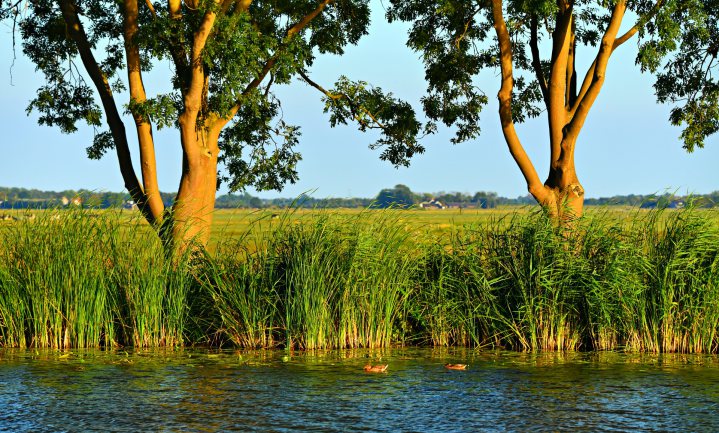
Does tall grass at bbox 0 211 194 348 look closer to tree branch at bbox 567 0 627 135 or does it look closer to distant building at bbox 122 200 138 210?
distant building at bbox 122 200 138 210

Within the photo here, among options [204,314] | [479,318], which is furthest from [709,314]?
[204,314]

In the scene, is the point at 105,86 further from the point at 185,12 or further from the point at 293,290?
the point at 293,290

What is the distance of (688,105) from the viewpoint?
2402 centimetres

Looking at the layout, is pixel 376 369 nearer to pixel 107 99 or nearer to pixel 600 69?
pixel 600 69

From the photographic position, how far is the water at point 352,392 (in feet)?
30.2

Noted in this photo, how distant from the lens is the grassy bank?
1364cm

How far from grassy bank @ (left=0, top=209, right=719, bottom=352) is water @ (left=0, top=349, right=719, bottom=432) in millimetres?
598

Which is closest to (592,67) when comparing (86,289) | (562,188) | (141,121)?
(562,188)

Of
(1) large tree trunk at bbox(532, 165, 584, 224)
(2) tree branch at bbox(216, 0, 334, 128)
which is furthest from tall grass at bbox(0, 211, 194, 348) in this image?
(1) large tree trunk at bbox(532, 165, 584, 224)

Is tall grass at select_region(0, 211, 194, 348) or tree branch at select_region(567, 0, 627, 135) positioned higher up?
tree branch at select_region(567, 0, 627, 135)

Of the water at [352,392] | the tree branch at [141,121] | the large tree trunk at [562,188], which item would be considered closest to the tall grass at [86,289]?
the water at [352,392]

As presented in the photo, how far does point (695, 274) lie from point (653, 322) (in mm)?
917

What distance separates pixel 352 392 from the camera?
1058 cm

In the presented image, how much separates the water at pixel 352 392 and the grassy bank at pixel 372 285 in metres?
0.60
